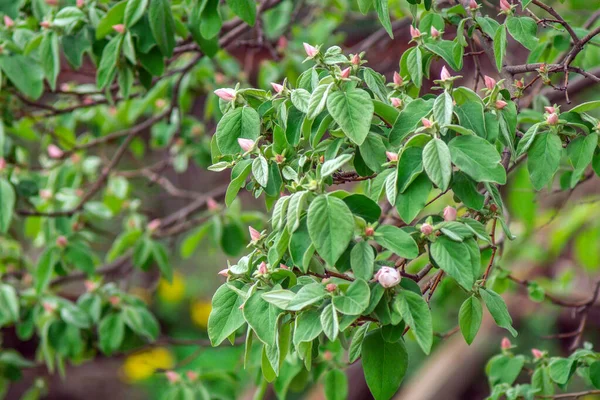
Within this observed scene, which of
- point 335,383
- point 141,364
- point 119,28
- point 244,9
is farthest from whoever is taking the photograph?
point 141,364

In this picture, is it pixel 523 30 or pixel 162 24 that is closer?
pixel 523 30

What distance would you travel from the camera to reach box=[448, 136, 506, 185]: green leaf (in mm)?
768

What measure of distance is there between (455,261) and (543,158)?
0.71ft

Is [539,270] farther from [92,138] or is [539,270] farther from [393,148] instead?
[393,148]

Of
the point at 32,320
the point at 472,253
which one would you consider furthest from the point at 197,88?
the point at 472,253

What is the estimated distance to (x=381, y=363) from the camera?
2.74ft

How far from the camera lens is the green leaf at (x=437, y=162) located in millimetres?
748

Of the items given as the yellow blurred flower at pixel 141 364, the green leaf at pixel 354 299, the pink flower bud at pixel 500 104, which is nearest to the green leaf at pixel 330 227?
the green leaf at pixel 354 299

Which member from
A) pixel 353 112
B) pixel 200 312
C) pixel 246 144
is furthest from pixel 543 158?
pixel 200 312

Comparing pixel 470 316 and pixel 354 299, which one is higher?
pixel 354 299

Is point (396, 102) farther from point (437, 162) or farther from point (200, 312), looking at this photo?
point (200, 312)

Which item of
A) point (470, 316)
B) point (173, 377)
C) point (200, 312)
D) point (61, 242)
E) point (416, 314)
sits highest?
point (416, 314)

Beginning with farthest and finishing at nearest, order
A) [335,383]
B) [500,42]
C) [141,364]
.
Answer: [141,364], [335,383], [500,42]

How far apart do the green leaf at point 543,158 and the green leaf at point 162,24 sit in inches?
28.9
